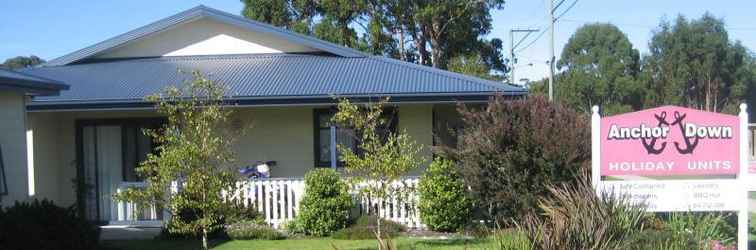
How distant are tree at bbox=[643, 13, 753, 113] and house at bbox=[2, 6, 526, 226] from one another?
42.7 m

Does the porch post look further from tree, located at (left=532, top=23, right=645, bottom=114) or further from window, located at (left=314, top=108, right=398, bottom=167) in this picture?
tree, located at (left=532, top=23, right=645, bottom=114)

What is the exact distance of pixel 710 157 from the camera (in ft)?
29.6

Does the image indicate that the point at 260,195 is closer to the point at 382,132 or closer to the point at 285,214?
the point at 285,214

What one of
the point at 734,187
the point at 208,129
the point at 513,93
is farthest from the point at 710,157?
the point at 208,129

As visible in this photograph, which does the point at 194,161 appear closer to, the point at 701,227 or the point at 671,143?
the point at 671,143

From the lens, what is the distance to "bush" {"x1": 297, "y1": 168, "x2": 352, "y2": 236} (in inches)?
491

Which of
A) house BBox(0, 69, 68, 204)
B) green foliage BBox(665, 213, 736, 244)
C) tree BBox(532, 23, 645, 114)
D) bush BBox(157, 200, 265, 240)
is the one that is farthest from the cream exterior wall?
tree BBox(532, 23, 645, 114)

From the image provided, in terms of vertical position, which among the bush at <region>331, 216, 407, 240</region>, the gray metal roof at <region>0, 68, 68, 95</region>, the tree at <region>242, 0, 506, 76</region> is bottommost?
the bush at <region>331, 216, 407, 240</region>

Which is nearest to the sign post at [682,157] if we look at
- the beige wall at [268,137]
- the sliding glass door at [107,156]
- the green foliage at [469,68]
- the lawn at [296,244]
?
the lawn at [296,244]

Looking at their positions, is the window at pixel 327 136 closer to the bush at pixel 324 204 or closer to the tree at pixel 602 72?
the bush at pixel 324 204

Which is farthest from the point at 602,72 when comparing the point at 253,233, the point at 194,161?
the point at 194,161

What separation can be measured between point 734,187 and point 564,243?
3.53m

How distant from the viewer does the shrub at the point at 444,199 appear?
12.5m

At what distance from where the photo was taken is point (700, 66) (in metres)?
54.7
